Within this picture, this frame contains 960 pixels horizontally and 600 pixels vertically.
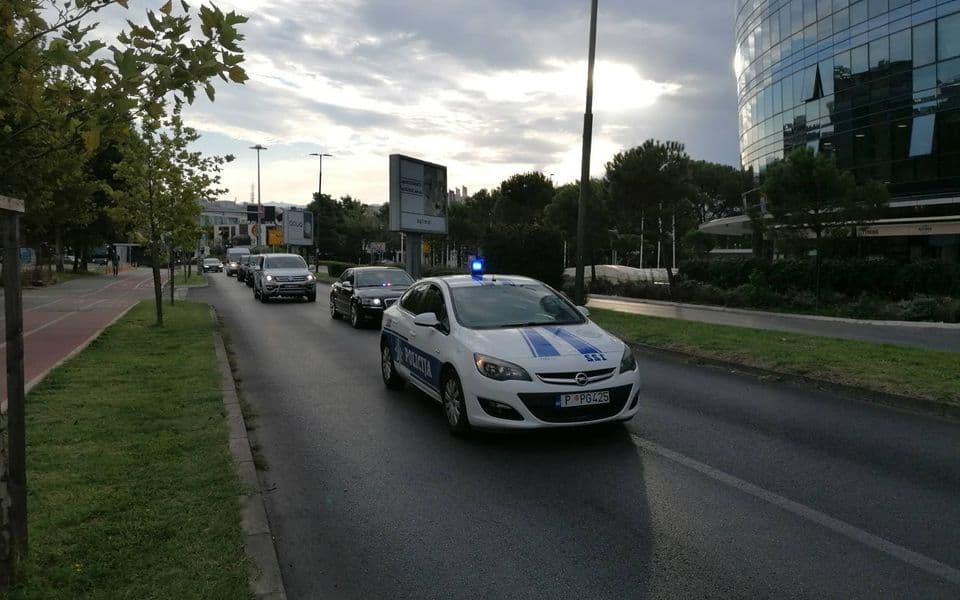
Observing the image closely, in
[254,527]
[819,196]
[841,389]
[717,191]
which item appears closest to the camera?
[254,527]

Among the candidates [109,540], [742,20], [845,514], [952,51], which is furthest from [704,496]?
[742,20]

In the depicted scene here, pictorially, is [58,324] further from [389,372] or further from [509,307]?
[509,307]

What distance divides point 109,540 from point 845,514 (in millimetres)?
4619

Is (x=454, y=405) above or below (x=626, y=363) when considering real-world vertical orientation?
below

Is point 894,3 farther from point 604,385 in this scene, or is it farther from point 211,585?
point 211,585

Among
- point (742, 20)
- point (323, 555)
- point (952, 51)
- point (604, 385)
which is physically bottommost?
point (323, 555)

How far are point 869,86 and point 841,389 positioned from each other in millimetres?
30492

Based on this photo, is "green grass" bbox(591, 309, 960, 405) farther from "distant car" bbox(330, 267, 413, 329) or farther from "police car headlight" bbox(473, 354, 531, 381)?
"distant car" bbox(330, 267, 413, 329)

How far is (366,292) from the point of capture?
17.2 meters

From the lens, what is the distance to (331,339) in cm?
1495

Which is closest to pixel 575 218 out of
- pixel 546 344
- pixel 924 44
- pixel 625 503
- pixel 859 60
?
pixel 859 60

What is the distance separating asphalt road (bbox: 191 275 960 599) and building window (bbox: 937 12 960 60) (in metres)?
28.3

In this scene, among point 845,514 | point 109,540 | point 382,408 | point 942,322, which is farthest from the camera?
point 942,322

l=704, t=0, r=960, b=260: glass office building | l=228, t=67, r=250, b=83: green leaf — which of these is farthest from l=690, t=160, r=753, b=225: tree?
l=228, t=67, r=250, b=83: green leaf
